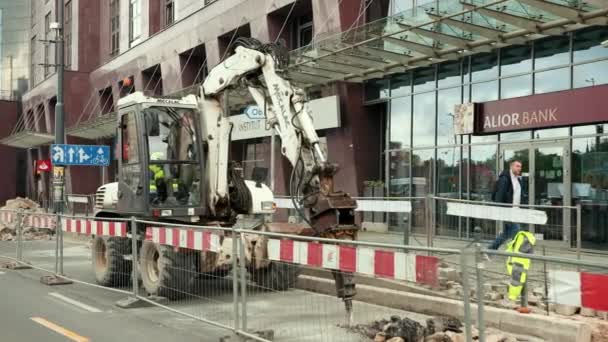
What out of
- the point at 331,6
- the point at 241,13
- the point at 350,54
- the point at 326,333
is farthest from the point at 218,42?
the point at 326,333

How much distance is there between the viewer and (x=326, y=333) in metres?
6.16

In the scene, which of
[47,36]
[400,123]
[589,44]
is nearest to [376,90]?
[400,123]

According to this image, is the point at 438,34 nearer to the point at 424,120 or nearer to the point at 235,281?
the point at 424,120

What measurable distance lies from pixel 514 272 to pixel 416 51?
11.9 meters

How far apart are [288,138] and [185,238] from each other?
80.2 inches

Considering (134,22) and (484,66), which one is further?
(134,22)

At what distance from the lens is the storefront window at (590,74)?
45.5 feet

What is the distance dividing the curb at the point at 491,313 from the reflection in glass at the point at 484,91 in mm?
10000

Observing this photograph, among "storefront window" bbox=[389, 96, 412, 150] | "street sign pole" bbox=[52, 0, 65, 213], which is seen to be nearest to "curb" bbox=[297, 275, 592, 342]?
"storefront window" bbox=[389, 96, 412, 150]

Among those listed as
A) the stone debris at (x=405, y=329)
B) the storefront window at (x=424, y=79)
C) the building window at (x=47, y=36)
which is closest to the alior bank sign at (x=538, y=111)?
the storefront window at (x=424, y=79)

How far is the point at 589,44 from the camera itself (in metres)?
14.2

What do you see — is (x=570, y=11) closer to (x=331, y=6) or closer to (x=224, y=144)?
(x=224, y=144)

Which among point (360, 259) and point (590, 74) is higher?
point (590, 74)

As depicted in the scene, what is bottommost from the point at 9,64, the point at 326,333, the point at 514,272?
the point at 326,333
